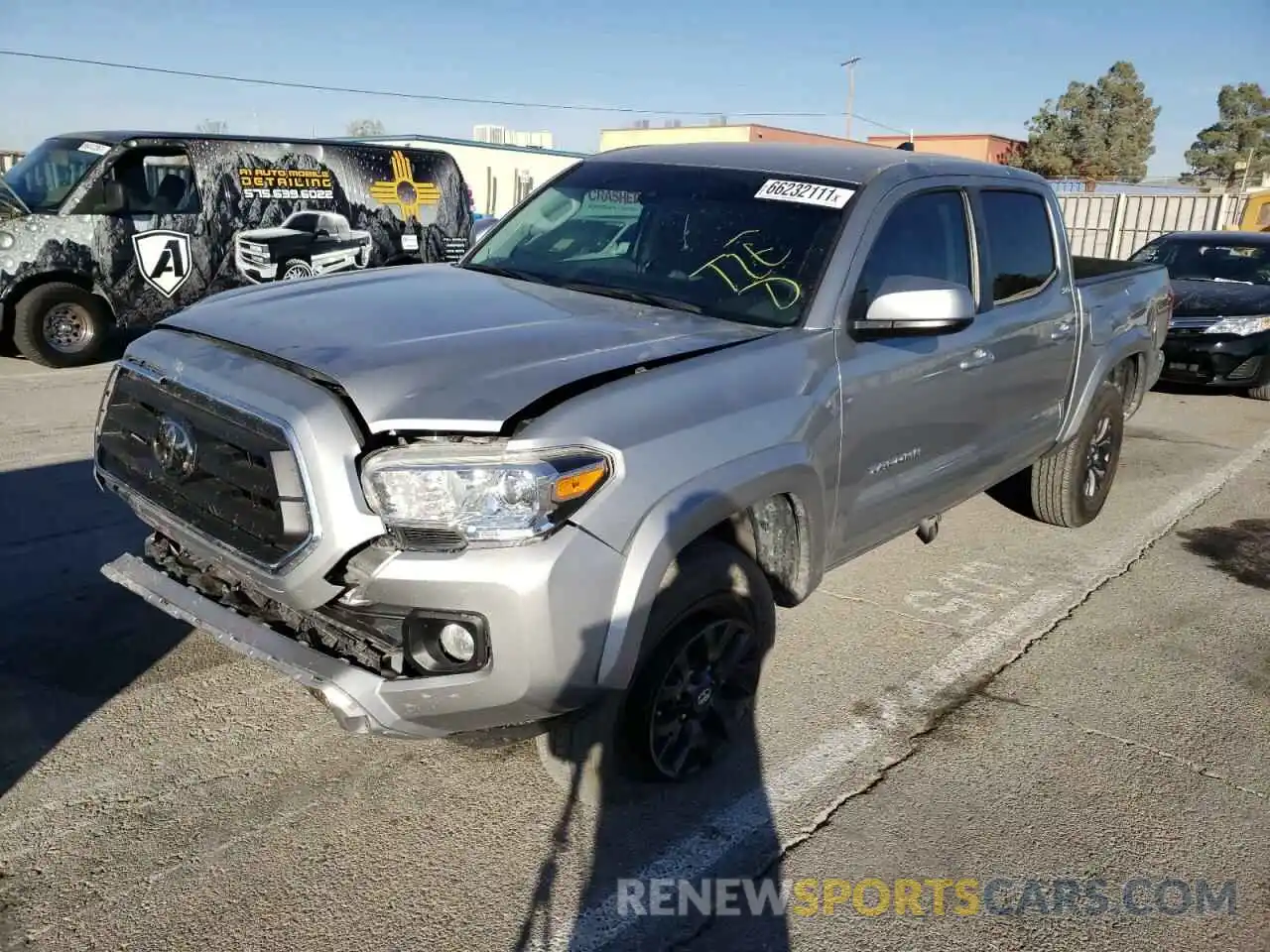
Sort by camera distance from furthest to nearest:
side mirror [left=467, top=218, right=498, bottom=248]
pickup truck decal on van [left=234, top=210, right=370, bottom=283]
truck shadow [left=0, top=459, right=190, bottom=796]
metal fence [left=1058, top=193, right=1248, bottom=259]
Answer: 1. metal fence [left=1058, top=193, right=1248, bottom=259]
2. pickup truck decal on van [left=234, top=210, right=370, bottom=283]
3. side mirror [left=467, top=218, right=498, bottom=248]
4. truck shadow [left=0, top=459, right=190, bottom=796]

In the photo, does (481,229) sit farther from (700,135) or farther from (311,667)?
(700,135)

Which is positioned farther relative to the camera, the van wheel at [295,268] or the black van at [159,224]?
the van wheel at [295,268]

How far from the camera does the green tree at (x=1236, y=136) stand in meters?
60.4

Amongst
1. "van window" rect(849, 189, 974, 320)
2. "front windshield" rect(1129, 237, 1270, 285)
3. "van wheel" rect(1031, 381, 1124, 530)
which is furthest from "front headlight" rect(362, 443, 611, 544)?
"front windshield" rect(1129, 237, 1270, 285)

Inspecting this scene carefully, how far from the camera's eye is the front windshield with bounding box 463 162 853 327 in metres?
3.51

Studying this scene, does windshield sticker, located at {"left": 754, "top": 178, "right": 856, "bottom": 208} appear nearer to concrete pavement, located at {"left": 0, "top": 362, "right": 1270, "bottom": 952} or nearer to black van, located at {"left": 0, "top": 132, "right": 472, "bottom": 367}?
concrete pavement, located at {"left": 0, "top": 362, "right": 1270, "bottom": 952}

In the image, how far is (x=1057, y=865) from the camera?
9.50ft

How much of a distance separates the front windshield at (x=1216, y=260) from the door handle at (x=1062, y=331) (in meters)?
6.83

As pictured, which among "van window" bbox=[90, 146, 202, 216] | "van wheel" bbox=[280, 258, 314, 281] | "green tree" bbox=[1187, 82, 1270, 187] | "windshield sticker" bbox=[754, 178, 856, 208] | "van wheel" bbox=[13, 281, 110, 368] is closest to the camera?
"windshield sticker" bbox=[754, 178, 856, 208]

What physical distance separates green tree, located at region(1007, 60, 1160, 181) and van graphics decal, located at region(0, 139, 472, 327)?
1971 inches

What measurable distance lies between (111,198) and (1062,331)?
837 centimetres

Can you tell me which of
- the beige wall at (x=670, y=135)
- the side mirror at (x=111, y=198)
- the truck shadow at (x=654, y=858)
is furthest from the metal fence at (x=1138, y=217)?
the beige wall at (x=670, y=135)

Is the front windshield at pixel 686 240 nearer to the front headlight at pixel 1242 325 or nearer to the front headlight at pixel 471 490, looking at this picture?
the front headlight at pixel 471 490

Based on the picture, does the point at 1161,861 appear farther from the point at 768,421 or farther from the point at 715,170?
the point at 715,170
